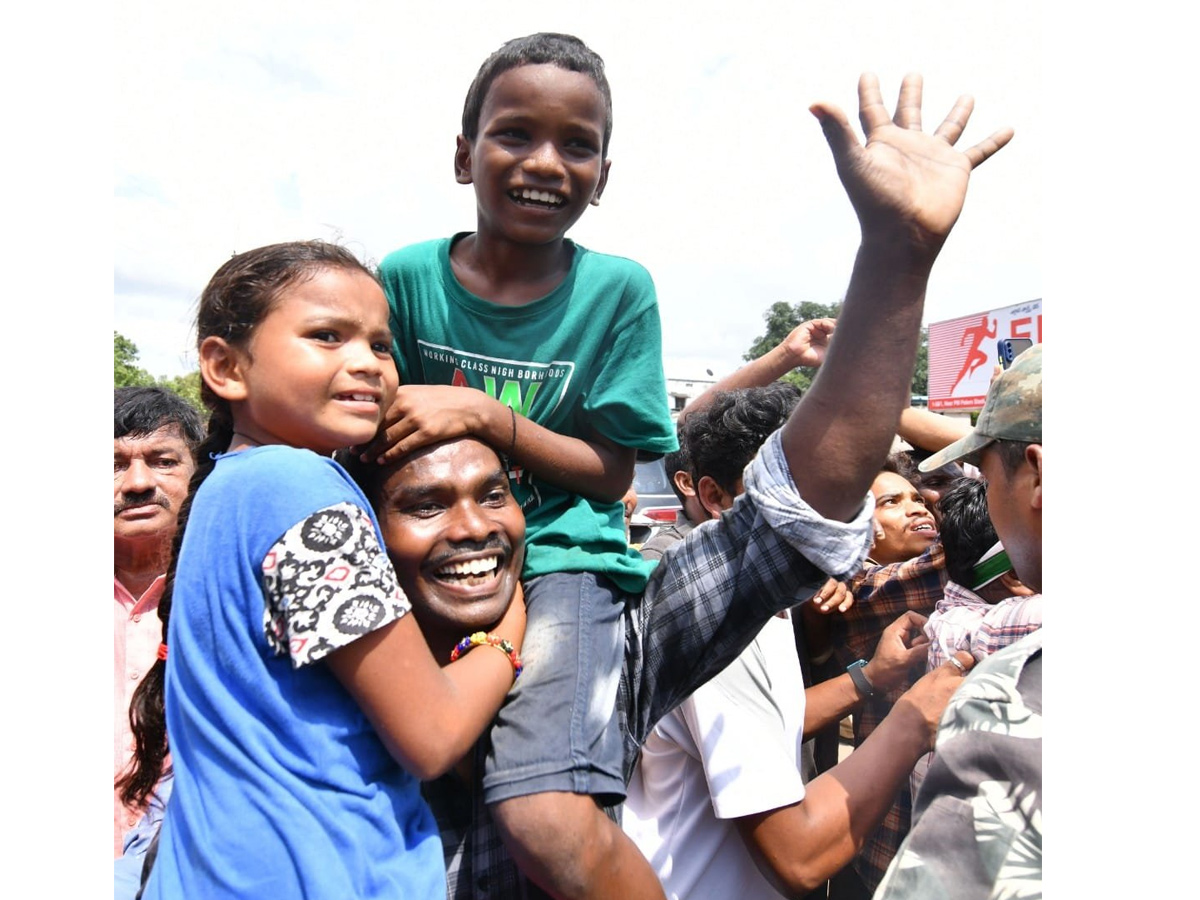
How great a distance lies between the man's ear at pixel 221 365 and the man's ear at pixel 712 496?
5.42 ft

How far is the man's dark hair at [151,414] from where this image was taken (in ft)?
9.21

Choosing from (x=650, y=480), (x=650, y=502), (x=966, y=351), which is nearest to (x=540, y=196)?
(x=650, y=480)

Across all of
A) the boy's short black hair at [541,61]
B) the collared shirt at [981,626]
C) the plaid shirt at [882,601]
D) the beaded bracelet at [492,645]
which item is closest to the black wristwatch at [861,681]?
the collared shirt at [981,626]

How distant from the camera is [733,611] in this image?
1689 millimetres

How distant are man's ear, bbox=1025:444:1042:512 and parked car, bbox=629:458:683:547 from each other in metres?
6.13

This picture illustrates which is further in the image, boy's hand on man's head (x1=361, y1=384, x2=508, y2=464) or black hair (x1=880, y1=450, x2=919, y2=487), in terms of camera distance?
black hair (x1=880, y1=450, x2=919, y2=487)

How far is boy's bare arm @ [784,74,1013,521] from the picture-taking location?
1329 mm

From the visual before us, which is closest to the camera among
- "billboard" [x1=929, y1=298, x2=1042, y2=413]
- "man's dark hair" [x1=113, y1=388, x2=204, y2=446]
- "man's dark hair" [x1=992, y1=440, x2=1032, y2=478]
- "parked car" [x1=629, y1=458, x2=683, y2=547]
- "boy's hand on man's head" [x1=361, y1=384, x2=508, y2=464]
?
"boy's hand on man's head" [x1=361, y1=384, x2=508, y2=464]

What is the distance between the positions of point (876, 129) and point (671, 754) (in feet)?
4.95

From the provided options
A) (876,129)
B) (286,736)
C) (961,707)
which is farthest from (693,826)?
(876,129)

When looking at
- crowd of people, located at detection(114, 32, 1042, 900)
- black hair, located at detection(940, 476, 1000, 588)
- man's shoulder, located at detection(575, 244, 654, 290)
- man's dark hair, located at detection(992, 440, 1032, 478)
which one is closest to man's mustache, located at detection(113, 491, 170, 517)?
crowd of people, located at detection(114, 32, 1042, 900)

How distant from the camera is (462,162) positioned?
213 centimetres

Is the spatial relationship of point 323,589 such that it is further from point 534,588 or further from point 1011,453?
point 1011,453

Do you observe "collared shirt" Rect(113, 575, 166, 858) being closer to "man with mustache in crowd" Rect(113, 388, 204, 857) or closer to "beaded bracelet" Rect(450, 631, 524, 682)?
"man with mustache in crowd" Rect(113, 388, 204, 857)
